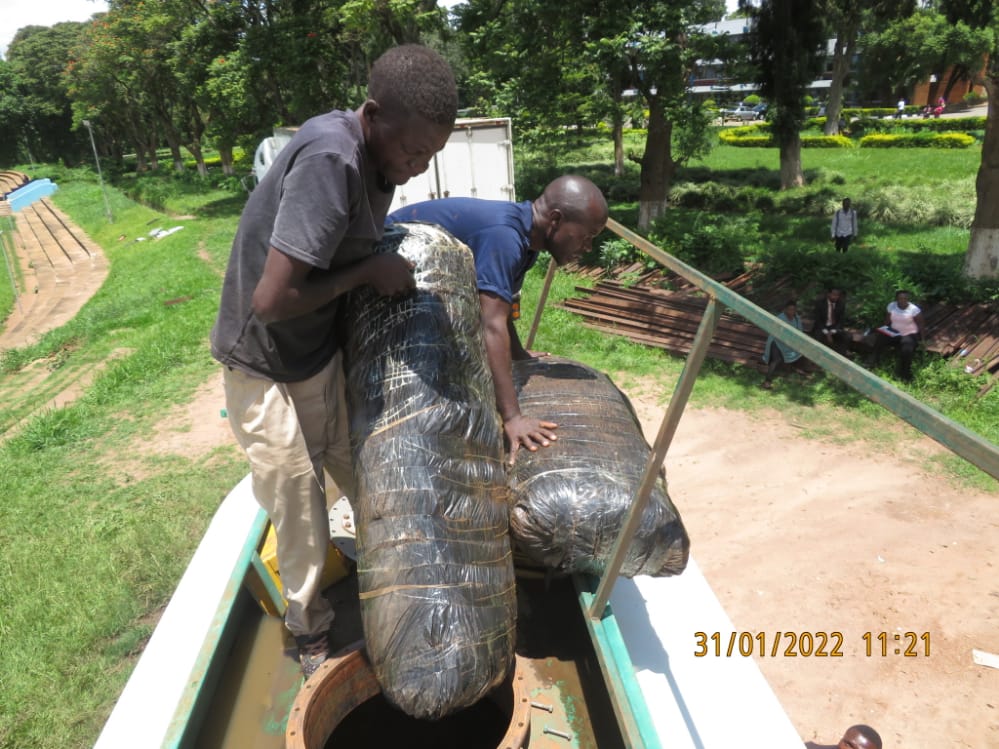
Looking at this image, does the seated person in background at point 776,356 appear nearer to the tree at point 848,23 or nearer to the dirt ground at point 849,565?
the dirt ground at point 849,565

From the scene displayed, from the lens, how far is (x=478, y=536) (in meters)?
1.95

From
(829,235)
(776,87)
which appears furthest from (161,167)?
(829,235)

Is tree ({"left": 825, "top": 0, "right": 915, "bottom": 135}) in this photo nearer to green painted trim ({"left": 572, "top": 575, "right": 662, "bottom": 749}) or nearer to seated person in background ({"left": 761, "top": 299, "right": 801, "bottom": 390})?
seated person in background ({"left": 761, "top": 299, "right": 801, "bottom": 390})

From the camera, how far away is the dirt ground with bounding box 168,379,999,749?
3887 millimetres

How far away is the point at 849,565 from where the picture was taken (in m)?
4.88

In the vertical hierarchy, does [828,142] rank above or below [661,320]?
above

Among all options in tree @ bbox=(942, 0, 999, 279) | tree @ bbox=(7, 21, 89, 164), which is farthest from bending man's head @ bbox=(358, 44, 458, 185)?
tree @ bbox=(7, 21, 89, 164)

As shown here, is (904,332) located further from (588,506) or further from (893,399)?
(893,399)

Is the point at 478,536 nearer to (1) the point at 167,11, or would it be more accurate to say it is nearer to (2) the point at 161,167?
(1) the point at 167,11

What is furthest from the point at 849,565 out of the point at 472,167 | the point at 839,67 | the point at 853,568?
the point at 839,67

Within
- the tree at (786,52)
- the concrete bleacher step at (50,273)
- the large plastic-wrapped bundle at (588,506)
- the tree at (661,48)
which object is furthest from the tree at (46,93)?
the large plastic-wrapped bundle at (588,506)

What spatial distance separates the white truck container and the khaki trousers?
8.43 meters

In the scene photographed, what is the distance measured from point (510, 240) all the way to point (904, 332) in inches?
259

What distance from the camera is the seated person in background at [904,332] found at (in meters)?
7.39
